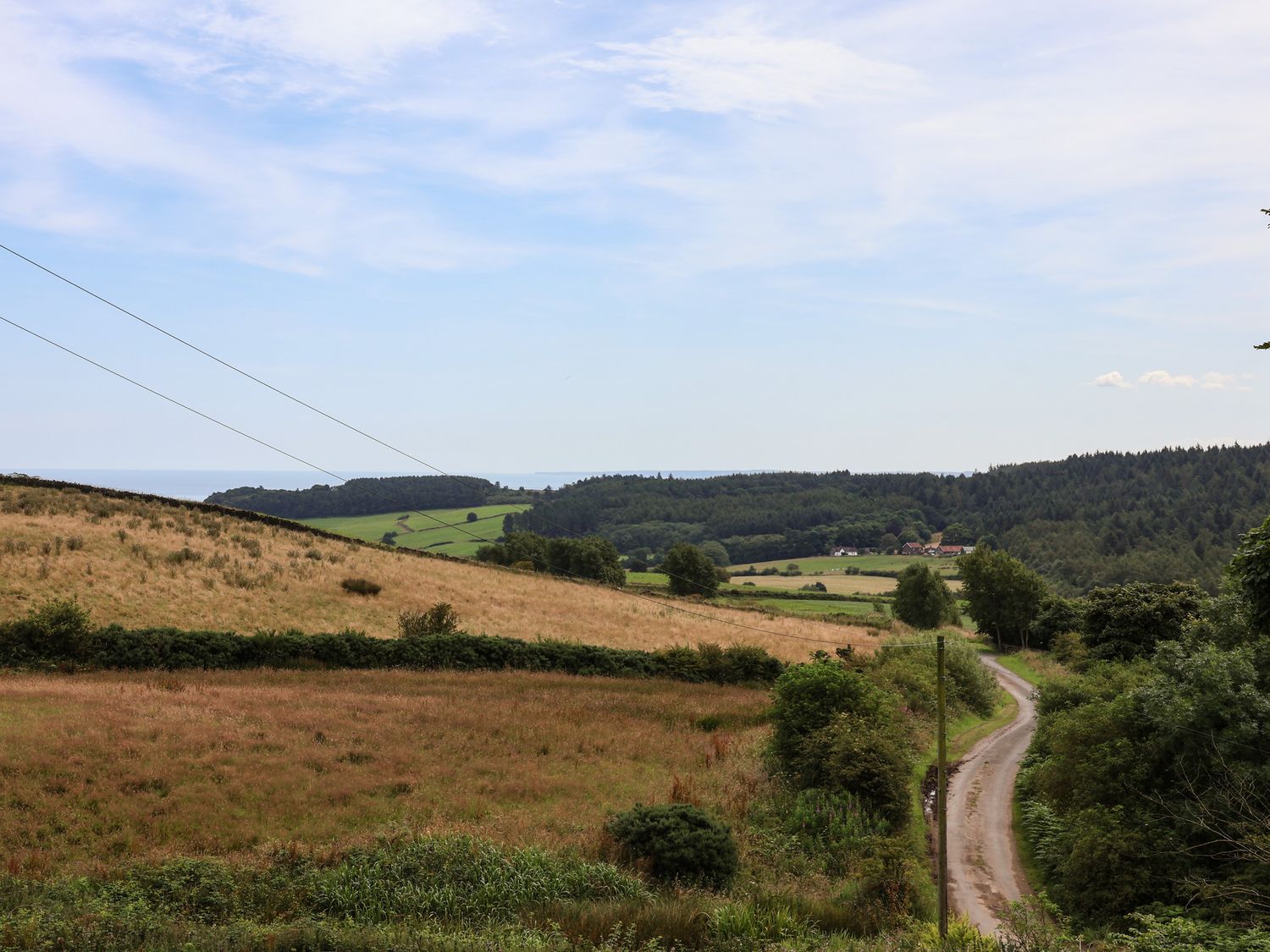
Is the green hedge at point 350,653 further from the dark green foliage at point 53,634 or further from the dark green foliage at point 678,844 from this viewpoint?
the dark green foliage at point 678,844

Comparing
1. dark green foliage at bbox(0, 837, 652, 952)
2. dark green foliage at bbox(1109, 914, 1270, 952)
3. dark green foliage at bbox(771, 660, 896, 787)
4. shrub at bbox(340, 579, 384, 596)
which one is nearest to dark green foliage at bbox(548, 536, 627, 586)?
shrub at bbox(340, 579, 384, 596)

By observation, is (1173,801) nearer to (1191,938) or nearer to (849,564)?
(1191,938)

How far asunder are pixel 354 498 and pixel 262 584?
128 m

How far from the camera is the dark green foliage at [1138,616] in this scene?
174 feet

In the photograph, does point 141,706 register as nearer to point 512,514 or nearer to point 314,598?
point 314,598

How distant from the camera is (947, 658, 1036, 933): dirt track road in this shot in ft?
75.7

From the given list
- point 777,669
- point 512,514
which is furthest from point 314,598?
point 512,514

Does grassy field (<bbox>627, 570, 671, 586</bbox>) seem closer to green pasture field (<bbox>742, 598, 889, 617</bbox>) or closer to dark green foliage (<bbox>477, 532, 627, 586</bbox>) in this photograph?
dark green foliage (<bbox>477, 532, 627, 586</bbox>)

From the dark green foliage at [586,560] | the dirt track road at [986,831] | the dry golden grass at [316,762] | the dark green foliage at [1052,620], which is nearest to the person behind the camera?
the dry golden grass at [316,762]

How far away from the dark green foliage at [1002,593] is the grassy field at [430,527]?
68.0 meters

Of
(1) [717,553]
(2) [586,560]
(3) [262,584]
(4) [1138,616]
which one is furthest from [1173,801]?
(1) [717,553]

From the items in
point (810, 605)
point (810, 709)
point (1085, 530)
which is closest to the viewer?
point (810, 709)

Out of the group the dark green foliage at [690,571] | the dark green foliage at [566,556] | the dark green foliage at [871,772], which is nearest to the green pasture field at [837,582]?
the dark green foliage at [690,571]

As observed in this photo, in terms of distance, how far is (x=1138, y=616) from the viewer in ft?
179
